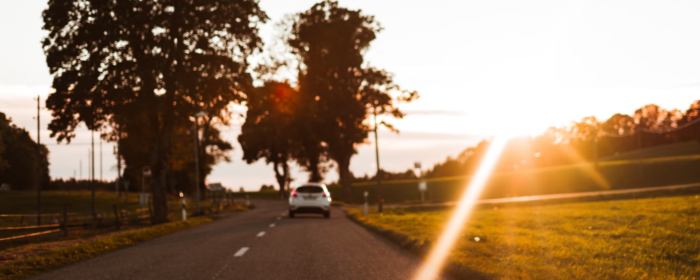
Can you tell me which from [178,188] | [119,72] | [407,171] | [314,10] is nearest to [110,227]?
[119,72]

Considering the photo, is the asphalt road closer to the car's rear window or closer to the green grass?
the green grass

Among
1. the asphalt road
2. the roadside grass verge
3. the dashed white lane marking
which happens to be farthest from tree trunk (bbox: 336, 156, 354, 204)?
the dashed white lane marking

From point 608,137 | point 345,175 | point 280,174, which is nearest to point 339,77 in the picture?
point 345,175

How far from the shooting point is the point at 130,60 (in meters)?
26.5

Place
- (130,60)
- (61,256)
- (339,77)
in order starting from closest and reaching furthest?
(61,256)
(130,60)
(339,77)

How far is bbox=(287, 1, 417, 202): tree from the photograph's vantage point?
50.7m

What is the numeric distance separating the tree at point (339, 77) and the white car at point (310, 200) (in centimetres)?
2279

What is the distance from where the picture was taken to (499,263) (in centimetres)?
934

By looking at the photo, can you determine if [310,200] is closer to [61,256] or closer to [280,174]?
[61,256]

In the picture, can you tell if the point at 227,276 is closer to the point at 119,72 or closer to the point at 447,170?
the point at 119,72

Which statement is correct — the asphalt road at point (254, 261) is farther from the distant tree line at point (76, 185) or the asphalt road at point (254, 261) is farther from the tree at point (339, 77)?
the distant tree line at point (76, 185)

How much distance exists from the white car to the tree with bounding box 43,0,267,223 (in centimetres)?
553

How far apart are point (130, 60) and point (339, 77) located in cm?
2698

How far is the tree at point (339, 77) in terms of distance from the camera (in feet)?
166
